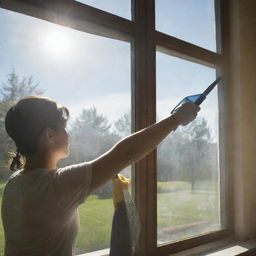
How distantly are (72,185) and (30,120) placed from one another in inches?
7.9

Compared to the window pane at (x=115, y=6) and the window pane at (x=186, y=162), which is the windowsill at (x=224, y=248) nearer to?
the window pane at (x=186, y=162)

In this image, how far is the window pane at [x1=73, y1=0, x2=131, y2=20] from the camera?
127cm

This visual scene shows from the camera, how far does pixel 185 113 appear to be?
33.4 inches

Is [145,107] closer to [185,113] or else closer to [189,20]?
[185,113]

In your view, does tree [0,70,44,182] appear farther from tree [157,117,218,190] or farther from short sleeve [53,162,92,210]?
tree [157,117,218,190]

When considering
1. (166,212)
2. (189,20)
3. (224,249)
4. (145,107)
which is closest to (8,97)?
(145,107)

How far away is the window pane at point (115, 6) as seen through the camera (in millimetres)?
1269

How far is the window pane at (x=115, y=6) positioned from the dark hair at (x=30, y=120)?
678mm

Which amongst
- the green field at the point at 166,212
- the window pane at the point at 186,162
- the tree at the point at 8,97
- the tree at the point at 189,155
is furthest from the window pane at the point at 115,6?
the green field at the point at 166,212

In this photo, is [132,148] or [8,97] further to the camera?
[8,97]

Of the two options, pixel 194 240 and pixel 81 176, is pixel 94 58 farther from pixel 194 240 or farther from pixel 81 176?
pixel 194 240

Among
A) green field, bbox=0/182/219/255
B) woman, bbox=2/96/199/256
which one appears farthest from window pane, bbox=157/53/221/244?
woman, bbox=2/96/199/256

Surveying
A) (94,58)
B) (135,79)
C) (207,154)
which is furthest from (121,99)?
(207,154)

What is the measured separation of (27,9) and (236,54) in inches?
49.5
